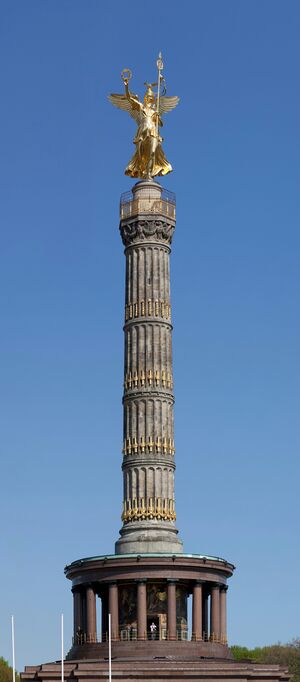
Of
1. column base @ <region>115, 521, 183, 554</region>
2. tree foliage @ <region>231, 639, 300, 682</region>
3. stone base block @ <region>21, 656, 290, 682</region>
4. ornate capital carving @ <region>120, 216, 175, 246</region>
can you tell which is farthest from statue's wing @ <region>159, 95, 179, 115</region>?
tree foliage @ <region>231, 639, 300, 682</region>

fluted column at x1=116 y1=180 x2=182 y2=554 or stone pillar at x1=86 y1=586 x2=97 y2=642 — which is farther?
fluted column at x1=116 y1=180 x2=182 y2=554

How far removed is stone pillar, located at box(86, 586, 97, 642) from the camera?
3054 inches

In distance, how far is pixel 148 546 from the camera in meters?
79.5

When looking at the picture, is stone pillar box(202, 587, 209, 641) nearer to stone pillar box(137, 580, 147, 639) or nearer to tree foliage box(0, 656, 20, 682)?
stone pillar box(137, 580, 147, 639)

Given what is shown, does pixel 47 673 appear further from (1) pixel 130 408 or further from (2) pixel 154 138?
(2) pixel 154 138

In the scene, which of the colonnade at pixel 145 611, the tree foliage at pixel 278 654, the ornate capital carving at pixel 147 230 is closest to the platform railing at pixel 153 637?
the colonnade at pixel 145 611

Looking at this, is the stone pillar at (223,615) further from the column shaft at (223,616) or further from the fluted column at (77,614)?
the fluted column at (77,614)

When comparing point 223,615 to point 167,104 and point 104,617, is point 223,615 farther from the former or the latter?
point 167,104

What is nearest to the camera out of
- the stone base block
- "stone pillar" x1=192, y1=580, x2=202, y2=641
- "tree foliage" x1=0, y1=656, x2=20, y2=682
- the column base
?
the stone base block

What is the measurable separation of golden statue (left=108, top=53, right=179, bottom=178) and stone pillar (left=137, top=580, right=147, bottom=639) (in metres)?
26.2

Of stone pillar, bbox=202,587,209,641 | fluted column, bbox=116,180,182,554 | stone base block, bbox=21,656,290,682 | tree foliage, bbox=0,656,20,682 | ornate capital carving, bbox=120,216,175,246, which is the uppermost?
ornate capital carving, bbox=120,216,175,246

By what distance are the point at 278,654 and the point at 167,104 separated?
63.9 m

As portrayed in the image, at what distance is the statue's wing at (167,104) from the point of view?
88125 mm

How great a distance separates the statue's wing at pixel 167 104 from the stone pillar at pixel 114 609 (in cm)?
2991
